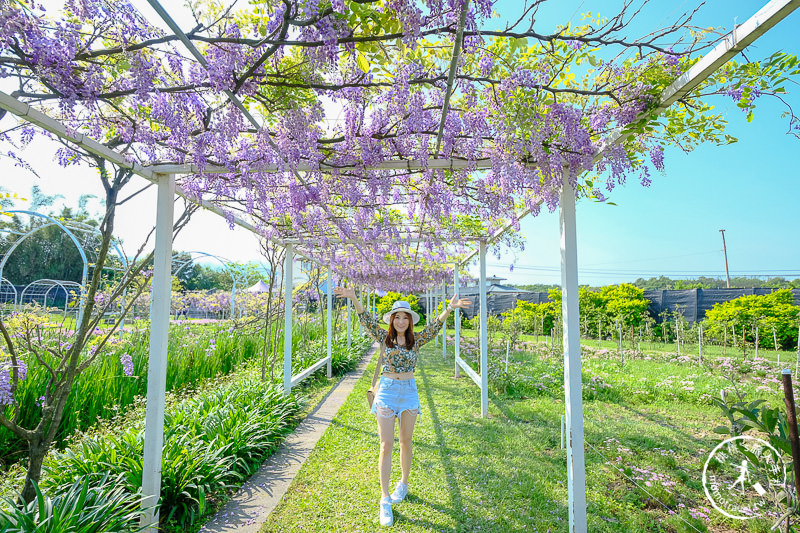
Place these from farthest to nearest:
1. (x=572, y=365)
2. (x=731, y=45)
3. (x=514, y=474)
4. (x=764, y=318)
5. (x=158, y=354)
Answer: (x=764, y=318) → (x=514, y=474) → (x=158, y=354) → (x=572, y=365) → (x=731, y=45)

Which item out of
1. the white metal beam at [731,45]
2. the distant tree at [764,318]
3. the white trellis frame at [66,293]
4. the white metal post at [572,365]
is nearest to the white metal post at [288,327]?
the white trellis frame at [66,293]

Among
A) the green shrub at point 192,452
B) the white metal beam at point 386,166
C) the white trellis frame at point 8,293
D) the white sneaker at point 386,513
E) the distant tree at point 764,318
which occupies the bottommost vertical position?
the white sneaker at point 386,513

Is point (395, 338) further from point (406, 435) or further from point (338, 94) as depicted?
point (338, 94)

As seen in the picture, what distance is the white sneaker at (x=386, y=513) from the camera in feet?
8.50

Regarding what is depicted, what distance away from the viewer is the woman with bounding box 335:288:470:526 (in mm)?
2758

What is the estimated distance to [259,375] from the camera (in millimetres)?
6027

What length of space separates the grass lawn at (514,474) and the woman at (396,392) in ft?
0.89

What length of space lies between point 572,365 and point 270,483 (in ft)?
8.26

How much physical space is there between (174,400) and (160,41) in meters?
4.08

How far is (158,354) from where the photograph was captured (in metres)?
2.54

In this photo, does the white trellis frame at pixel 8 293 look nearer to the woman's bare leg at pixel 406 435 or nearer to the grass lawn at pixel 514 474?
the grass lawn at pixel 514 474

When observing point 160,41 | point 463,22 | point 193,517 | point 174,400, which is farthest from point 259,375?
point 463,22

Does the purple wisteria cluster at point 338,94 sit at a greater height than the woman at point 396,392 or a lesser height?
greater

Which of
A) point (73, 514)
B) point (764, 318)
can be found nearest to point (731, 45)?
point (73, 514)
